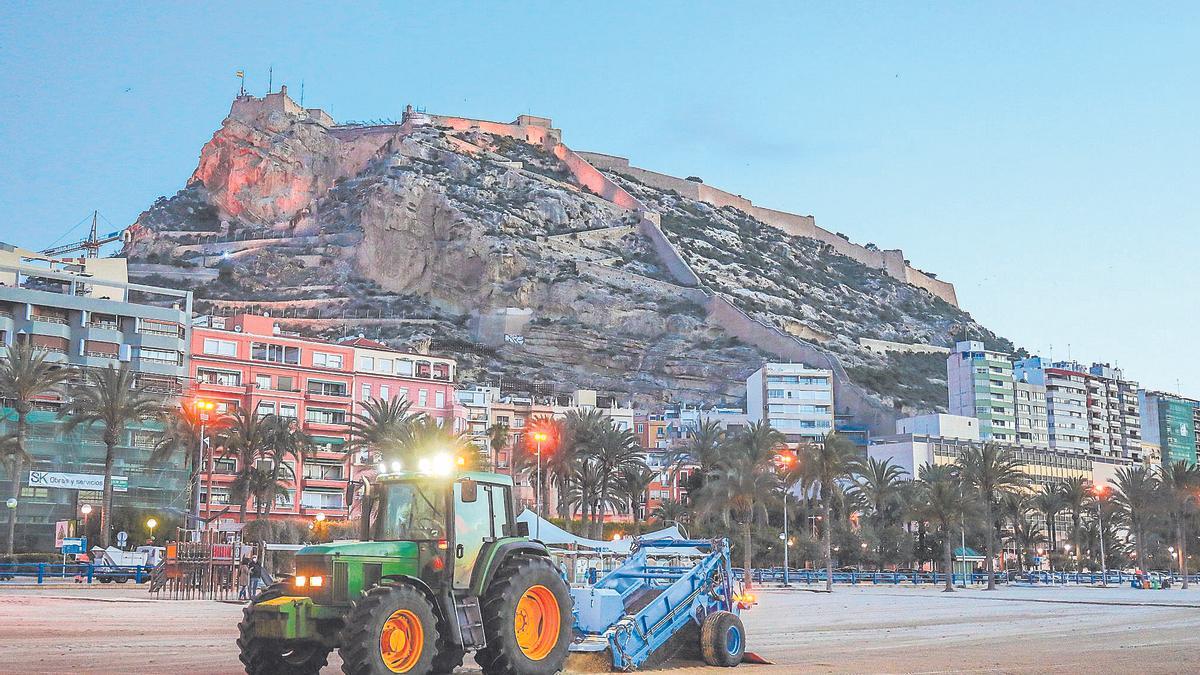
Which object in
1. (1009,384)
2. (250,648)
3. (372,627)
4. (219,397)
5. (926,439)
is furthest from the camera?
(1009,384)

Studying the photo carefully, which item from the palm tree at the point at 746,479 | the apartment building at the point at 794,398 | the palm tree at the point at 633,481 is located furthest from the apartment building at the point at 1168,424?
the palm tree at the point at 746,479

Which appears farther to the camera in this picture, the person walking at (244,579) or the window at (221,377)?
the window at (221,377)

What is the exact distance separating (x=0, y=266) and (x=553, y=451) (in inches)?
1532

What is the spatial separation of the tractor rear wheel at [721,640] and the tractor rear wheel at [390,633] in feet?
14.8

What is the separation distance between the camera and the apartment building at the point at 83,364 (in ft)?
211

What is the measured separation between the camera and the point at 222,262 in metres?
169

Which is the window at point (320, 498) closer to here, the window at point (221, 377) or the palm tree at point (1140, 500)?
the window at point (221, 377)

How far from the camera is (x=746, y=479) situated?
66.2 meters

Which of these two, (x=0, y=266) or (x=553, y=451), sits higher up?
(x=0, y=266)

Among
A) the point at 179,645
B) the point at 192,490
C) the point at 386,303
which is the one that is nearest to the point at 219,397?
the point at 192,490

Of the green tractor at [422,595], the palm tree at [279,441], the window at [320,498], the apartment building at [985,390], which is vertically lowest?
the green tractor at [422,595]

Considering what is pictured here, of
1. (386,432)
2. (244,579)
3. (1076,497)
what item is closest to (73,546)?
(386,432)

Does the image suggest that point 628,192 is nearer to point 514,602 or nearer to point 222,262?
point 222,262

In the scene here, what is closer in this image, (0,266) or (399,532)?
(399,532)
